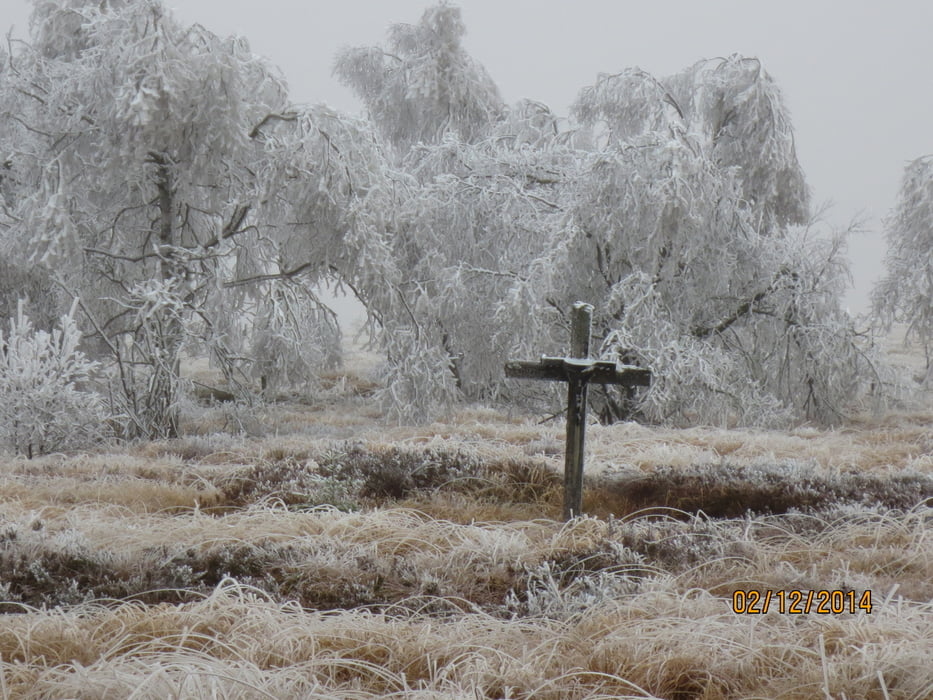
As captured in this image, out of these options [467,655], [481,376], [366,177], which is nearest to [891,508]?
[467,655]

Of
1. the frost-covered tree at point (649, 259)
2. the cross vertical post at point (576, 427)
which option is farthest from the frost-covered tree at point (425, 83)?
the cross vertical post at point (576, 427)

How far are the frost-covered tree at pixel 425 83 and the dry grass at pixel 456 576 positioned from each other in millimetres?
11047

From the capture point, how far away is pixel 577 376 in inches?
212

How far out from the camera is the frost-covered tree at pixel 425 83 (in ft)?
54.5

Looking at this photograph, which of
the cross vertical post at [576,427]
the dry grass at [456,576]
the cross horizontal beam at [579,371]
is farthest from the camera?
the cross horizontal beam at [579,371]

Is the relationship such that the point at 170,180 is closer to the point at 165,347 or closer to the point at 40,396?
the point at 165,347

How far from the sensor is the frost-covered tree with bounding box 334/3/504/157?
54.5ft

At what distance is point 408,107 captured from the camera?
689 inches

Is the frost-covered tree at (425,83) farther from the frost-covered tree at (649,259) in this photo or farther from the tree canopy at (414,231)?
the frost-covered tree at (649,259)

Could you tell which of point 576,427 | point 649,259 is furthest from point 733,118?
point 576,427

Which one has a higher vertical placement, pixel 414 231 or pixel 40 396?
pixel 414 231

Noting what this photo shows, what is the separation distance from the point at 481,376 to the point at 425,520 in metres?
7.53

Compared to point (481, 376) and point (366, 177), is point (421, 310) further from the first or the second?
point (366, 177)

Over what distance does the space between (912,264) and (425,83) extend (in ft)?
28.9
